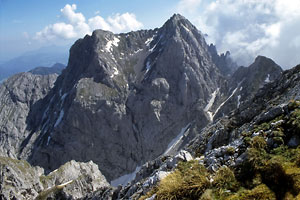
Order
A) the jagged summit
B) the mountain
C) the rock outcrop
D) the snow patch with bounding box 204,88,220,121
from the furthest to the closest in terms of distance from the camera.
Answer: the snow patch with bounding box 204,88,220,121
the jagged summit
the mountain
the rock outcrop

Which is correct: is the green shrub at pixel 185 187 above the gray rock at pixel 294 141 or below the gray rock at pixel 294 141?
below

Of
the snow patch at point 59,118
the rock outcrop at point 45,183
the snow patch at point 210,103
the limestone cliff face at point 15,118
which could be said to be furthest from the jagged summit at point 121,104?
the rock outcrop at point 45,183

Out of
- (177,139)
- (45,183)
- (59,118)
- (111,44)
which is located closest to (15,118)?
(59,118)

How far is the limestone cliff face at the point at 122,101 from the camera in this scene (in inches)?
5645

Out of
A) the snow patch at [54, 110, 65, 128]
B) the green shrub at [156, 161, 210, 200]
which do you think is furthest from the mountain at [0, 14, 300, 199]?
the green shrub at [156, 161, 210, 200]

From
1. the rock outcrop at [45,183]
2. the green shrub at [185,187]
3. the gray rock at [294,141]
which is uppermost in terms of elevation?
the gray rock at [294,141]

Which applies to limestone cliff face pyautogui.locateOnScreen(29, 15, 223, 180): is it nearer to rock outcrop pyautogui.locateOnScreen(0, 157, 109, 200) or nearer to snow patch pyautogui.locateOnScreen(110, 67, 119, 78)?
snow patch pyautogui.locateOnScreen(110, 67, 119, 78)

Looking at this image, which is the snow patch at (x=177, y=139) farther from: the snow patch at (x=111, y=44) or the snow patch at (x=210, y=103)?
the snow patch at (x=111, y=44)

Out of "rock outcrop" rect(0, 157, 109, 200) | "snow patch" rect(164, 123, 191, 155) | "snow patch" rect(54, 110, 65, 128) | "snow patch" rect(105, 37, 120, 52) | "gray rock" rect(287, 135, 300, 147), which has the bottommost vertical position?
"rock outcrop" rect(0, 157, 109, 200)

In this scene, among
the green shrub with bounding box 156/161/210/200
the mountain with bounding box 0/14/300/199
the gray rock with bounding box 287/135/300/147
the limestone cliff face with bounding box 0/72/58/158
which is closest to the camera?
the green shrub with bounding box 156/161/210/200

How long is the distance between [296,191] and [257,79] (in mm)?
150177

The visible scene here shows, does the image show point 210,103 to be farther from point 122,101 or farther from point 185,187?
point 185,187

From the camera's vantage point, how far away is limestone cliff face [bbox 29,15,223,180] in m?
143

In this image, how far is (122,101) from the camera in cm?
15775
